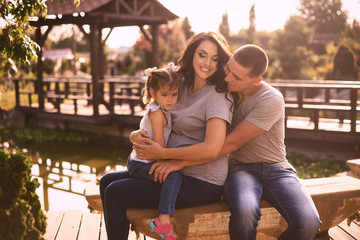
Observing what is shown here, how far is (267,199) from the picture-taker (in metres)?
2.73

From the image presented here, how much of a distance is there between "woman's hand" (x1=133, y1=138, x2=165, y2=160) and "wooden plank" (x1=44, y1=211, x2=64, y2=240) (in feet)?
4.48

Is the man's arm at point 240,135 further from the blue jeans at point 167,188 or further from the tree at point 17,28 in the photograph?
the tree at point 17,28

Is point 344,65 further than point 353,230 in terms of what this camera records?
Yes

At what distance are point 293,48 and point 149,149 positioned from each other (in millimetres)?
19773

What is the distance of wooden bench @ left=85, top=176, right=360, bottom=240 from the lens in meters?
2.62

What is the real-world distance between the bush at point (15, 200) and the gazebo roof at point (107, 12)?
278 inches

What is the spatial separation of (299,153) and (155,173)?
20.7 feet

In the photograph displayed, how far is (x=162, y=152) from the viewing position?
258 centimetres

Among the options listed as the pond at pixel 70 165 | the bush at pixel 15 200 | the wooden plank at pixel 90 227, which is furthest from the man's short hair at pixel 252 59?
the pond at pixel 70 165

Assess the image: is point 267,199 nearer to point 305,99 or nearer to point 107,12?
point 305,99

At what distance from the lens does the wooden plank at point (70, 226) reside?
350cm

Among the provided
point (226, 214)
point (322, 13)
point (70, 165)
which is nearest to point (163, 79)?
point (226, 214)

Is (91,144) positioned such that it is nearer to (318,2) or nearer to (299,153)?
(299,153)

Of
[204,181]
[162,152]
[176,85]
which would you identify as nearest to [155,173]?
[162,152]
